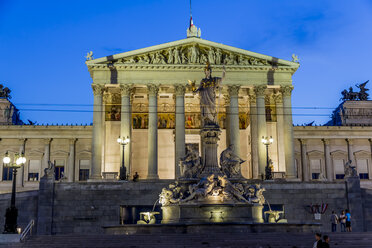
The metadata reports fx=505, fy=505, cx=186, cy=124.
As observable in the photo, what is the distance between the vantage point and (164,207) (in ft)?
83.8

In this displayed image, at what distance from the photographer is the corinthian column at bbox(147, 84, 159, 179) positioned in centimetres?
4769

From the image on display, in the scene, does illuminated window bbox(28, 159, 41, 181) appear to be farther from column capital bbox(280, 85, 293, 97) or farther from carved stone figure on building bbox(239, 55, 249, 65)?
column capital bbox(280, 85, 293, 97)

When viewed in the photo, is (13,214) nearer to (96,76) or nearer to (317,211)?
(317,211)

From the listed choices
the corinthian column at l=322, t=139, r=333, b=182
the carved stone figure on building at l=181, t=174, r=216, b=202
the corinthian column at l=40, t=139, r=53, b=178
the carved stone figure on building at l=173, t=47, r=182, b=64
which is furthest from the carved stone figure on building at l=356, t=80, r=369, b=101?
the carved stone figure on building at l=181, t=174, r=216, b=202

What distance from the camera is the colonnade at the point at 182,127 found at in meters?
48.1

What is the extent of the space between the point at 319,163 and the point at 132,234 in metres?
44.4

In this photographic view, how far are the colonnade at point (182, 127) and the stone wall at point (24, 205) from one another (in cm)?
1023

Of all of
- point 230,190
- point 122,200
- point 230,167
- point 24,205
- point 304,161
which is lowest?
point 24,205

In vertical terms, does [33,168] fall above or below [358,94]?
below

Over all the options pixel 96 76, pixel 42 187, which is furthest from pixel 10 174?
pixel 42 187

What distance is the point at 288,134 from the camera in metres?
49.6

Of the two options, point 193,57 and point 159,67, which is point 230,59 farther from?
point 159,67

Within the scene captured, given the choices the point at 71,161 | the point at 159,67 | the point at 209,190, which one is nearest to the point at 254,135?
the point at 159,67

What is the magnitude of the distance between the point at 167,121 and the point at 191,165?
31.4 m
